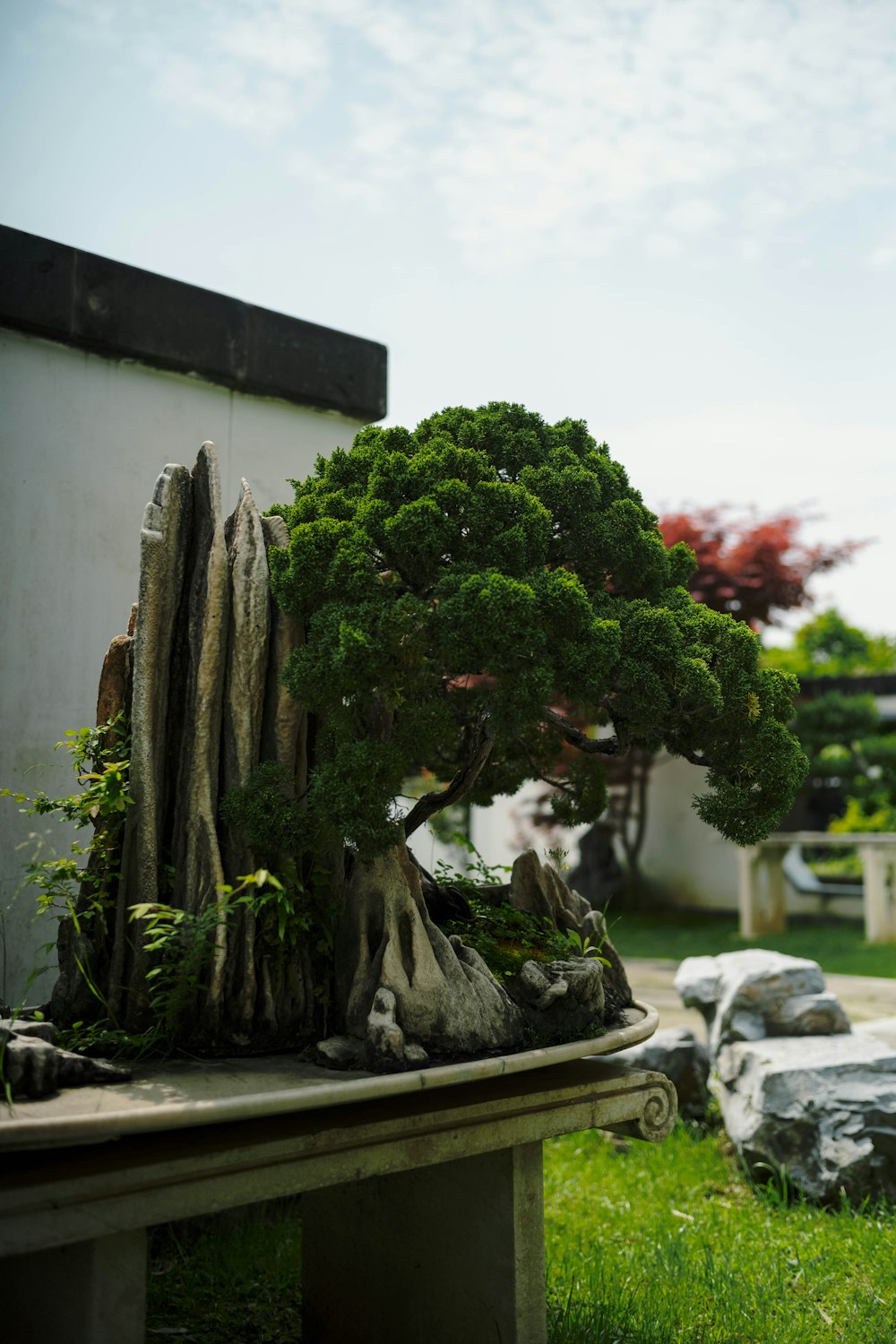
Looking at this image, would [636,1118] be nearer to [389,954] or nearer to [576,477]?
[389,954]

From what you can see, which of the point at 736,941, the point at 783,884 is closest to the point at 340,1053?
the point at 736,941

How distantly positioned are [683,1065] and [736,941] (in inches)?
217

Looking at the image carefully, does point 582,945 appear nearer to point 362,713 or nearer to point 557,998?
point 557,998

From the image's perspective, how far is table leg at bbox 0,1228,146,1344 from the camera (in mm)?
1910

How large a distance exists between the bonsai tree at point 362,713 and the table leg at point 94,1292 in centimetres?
45

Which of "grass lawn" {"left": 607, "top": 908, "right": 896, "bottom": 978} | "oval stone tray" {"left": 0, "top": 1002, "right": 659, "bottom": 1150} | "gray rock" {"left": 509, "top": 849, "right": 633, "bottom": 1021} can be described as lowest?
"grass lawn" {"left": 607, "top": 908, "right": 896, "bottom": 978}

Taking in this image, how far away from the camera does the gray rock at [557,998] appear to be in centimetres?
242

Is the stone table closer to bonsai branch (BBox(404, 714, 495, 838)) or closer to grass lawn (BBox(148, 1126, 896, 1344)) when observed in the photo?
grass lawn (BBox(148, 1126, 896, 1344))

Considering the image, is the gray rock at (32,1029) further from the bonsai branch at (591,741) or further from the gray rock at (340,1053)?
the bonsai branch at (591,741)

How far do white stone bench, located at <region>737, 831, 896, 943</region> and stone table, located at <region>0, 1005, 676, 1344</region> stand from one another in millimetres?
7596

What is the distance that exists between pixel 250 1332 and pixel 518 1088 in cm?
133

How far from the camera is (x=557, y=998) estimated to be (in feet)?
7.95

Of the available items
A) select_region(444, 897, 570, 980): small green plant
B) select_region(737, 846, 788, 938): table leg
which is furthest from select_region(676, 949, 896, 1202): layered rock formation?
select_region(737, 846, 788, 938): table leg

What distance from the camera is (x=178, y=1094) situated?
1.98m
